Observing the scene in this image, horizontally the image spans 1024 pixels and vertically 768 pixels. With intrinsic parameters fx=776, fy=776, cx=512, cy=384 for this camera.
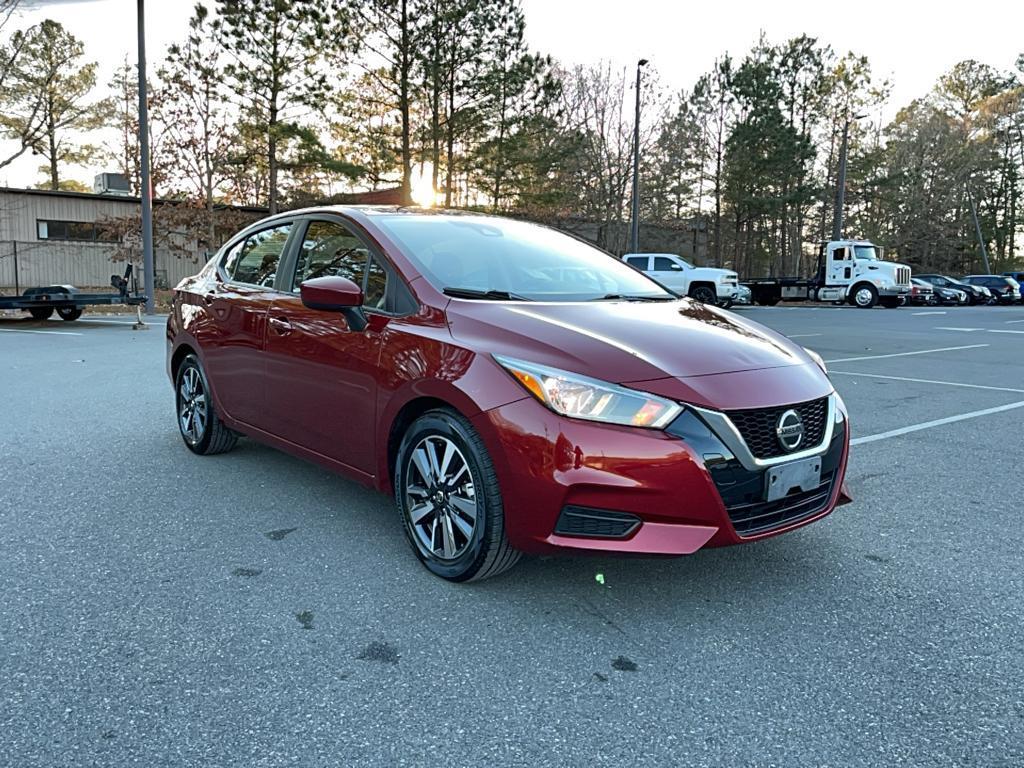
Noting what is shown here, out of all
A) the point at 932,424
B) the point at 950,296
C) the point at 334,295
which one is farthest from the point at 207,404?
the point at 950,296

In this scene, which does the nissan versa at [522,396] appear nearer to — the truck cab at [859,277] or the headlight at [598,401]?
the headlight at [598,401]

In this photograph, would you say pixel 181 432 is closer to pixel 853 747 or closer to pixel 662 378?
pixel 662 378

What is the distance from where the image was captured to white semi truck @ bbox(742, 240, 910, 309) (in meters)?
31.6

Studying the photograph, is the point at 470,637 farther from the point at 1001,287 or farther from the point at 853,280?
the point at 1001,287

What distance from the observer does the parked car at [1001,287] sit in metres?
40.6

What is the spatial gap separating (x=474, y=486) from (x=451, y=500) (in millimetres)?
177

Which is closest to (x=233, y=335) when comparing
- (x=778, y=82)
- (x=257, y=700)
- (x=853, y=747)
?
(x=257, y=700)

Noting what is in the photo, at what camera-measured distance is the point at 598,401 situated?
2727 mm

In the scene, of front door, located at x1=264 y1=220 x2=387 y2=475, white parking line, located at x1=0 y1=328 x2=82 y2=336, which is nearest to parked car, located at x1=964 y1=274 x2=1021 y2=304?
white parking line, located at x1=0 y1=328 x2=82 y2=336

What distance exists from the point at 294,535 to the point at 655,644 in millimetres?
1835

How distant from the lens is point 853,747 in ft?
6.95

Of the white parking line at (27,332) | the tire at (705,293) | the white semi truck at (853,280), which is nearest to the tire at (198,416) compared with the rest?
the white parking line at (27,332)

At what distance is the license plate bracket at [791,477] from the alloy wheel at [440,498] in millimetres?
1091

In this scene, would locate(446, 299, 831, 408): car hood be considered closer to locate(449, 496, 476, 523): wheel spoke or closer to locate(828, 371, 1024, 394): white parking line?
locate(449, 496, 476, 523): wheel spoke
